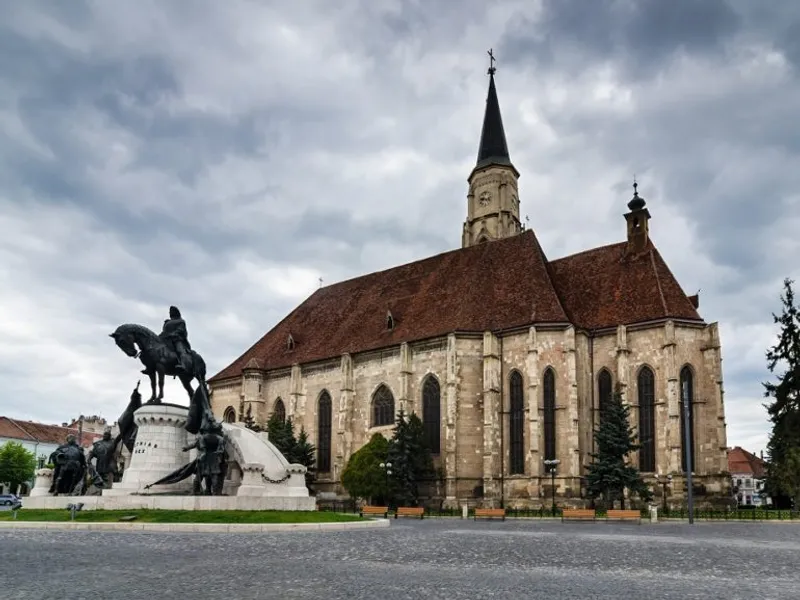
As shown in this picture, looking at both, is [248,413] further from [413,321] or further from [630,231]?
[630,231]

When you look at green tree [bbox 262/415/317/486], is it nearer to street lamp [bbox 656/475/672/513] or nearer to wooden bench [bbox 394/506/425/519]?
wooden bench [bbox 394/506/425/519]

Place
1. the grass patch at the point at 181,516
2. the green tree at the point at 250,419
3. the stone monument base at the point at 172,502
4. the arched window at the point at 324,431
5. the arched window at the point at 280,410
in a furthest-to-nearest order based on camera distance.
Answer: the arched window at the point at 280,410, the arched window at the point at 324,431, the green tree at the point at 250,419, the stone monument base at the point at 172,502, the grass patch at the point at 181,516

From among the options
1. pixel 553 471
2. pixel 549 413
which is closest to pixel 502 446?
pixel 549 413

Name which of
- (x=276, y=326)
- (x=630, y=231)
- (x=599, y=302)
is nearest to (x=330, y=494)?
(x=276, y=326)

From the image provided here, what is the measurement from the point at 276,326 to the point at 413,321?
16863 millimetres

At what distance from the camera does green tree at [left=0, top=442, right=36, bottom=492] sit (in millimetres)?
67438

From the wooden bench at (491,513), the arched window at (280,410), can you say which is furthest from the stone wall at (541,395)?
the arched window at (280,410)

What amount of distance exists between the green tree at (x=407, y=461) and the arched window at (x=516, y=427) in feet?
16.0

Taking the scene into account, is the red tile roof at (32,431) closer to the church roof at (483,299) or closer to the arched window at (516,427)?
the church roof at (483,299)

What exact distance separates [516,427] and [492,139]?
30995mm

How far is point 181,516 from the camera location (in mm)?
21781

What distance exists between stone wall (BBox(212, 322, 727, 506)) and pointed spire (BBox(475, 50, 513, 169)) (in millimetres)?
23295

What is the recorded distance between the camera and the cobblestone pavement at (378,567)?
9742mm

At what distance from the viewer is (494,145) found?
219 feet
